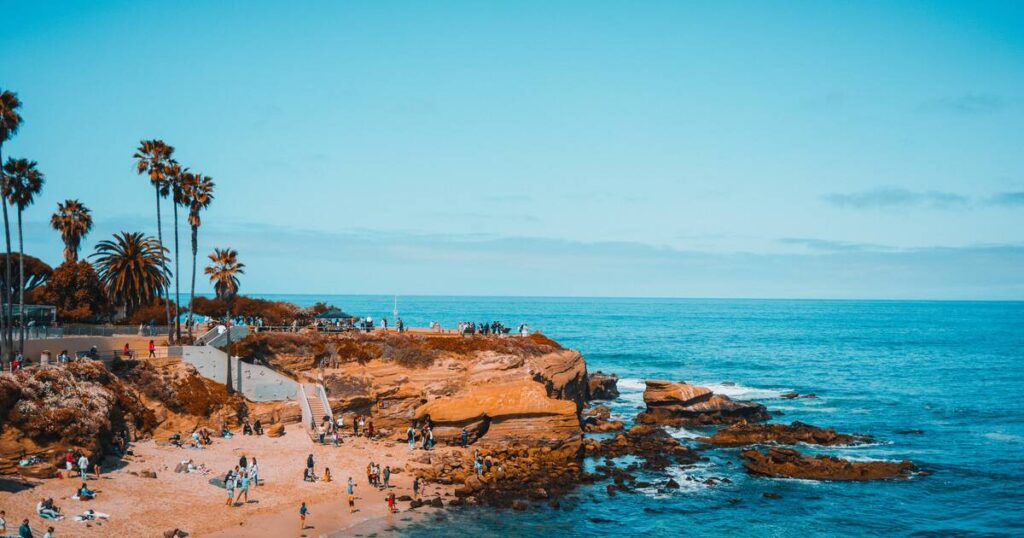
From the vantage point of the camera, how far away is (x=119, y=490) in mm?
34656

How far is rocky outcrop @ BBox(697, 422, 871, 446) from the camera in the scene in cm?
5353

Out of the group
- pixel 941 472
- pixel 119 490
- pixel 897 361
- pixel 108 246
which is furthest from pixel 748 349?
pixel 119 490

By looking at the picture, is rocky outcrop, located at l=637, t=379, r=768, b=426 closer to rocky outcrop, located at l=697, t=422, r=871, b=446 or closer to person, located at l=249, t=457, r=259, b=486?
rocky outcrop, located at l=697, t=422, r=871, b=446

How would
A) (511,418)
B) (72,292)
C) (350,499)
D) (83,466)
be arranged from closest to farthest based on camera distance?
(83,466) → (350,499) → (511,418) → (72,292)

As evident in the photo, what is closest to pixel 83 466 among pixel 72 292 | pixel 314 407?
pixel 314 407

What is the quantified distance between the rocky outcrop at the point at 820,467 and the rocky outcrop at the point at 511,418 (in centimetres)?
1199

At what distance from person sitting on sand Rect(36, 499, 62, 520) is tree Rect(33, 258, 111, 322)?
33938 millimetres

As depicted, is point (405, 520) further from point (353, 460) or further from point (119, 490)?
point (119, 490)

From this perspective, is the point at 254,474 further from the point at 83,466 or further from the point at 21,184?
the point at 21,184

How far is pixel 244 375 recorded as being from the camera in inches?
2063

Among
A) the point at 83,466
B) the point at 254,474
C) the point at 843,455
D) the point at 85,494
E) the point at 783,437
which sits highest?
the point at 83,466

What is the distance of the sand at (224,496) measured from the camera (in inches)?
1222

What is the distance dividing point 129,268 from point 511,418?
3454cm

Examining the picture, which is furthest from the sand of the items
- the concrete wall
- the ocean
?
the concrete wall
